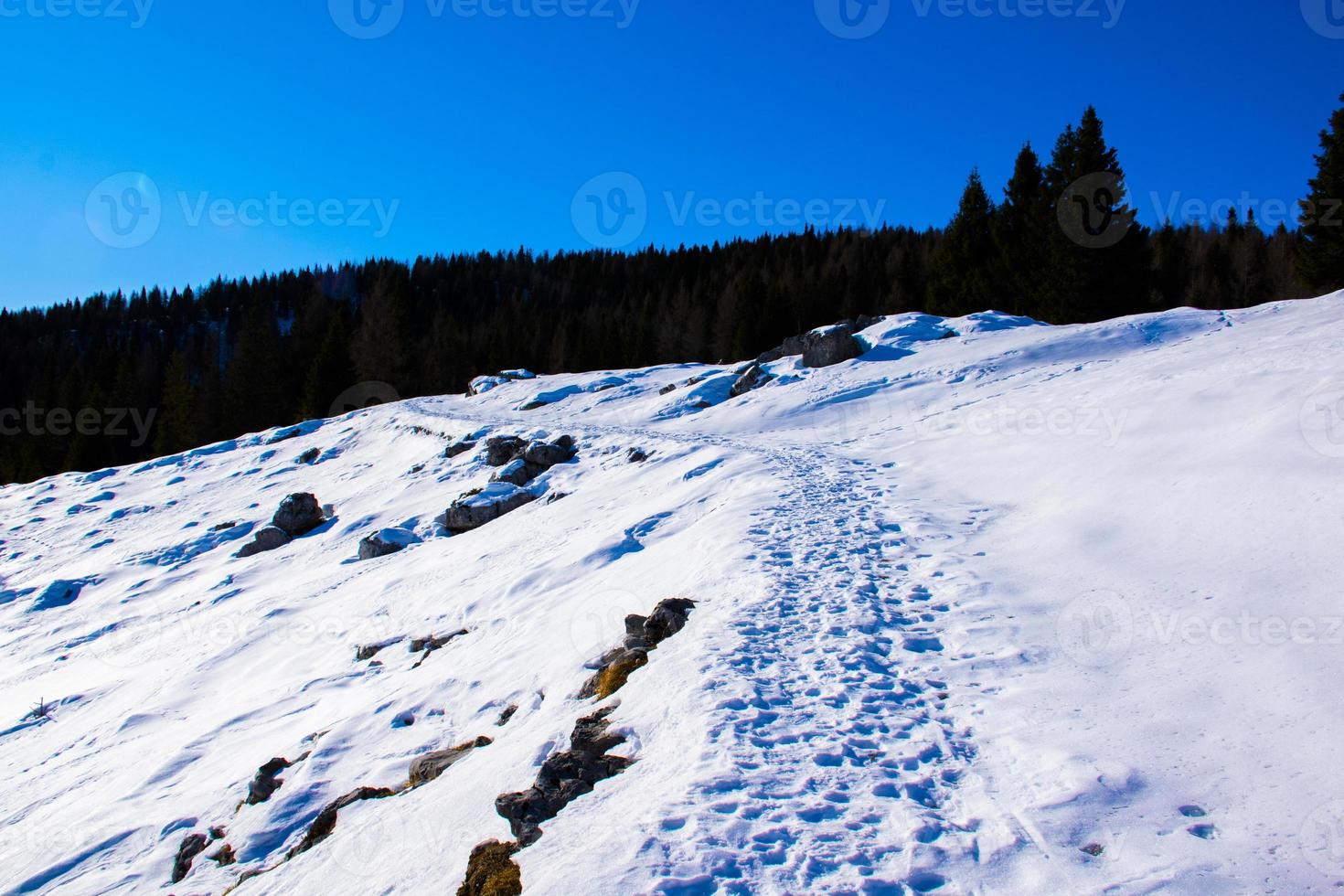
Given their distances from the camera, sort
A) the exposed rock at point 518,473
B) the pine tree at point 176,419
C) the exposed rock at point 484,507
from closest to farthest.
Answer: the exposed rock at point 484,507 → the exposed rock at point 518,473 → the pine tree at point 176,419

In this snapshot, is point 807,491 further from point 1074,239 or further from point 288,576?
point 1074,239

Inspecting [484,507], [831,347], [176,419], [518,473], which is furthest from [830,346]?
[176,419]

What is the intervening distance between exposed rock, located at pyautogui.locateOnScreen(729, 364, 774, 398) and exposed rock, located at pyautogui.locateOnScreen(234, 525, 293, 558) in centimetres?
1624

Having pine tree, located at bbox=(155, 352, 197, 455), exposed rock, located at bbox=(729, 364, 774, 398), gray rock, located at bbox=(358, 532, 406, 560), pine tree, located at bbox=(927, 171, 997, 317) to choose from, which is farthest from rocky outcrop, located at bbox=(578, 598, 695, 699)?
pine tree, located at bbox=(155, 352, 197, 455)

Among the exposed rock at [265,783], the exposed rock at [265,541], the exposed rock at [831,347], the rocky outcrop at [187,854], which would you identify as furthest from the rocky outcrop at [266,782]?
the exposed rock at [831,347]

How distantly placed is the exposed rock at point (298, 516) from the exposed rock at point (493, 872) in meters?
19.4

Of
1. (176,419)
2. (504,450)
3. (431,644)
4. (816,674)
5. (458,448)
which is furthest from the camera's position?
(176,419)

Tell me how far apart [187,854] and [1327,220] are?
129ft

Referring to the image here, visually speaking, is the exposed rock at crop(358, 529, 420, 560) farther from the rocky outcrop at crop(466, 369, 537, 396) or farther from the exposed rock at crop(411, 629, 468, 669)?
the rocky outcrop at crop(466, 369, 537, 396)

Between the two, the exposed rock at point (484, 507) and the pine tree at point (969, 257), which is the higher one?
the pine tree at point (969, 257)

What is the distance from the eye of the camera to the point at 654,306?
77188 millimetres

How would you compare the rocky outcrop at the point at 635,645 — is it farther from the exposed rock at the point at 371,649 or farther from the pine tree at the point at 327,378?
the pine tree at the point at 327,378

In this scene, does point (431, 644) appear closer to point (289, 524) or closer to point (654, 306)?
point (289, 524)

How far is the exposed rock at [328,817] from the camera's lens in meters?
6.30
